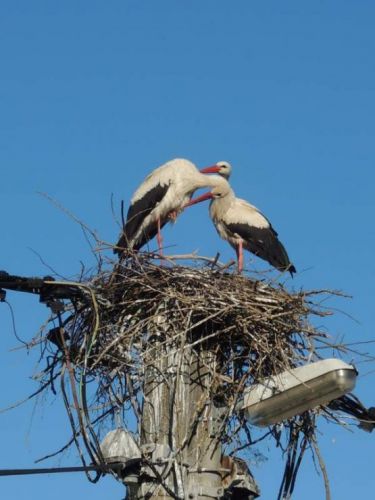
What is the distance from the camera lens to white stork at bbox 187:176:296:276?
1093 cm

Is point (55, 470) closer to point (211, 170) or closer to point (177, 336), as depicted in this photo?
point (177, 336)

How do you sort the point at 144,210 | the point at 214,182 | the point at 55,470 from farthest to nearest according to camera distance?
the point at 214,182 < the point at 144,210 < the point at 55,470

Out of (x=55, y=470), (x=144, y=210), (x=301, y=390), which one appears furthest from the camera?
(x=144, y=210)

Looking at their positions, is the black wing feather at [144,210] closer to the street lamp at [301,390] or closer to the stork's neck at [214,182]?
the stork's neck at [214,182]

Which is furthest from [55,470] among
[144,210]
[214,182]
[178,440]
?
[214,182]

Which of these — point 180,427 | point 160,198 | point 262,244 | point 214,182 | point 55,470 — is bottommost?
point 55,470

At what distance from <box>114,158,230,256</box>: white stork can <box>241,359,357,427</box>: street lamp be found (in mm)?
5438

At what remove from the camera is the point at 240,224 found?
10930 millimetres

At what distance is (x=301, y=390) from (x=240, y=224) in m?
6.19

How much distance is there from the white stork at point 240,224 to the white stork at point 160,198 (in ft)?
0.76

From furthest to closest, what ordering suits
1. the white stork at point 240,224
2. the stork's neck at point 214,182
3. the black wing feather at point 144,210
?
the white stork at point 240,224 → the stork's neck at point 214,182 → the black wing feather at point 144,210

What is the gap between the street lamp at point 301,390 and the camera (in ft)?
15.7

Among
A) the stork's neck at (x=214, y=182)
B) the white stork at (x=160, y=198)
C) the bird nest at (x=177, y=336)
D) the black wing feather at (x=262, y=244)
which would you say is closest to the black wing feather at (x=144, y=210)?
the white stork at (x=160, y=198)

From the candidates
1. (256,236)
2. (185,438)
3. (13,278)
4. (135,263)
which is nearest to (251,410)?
(185,438)
